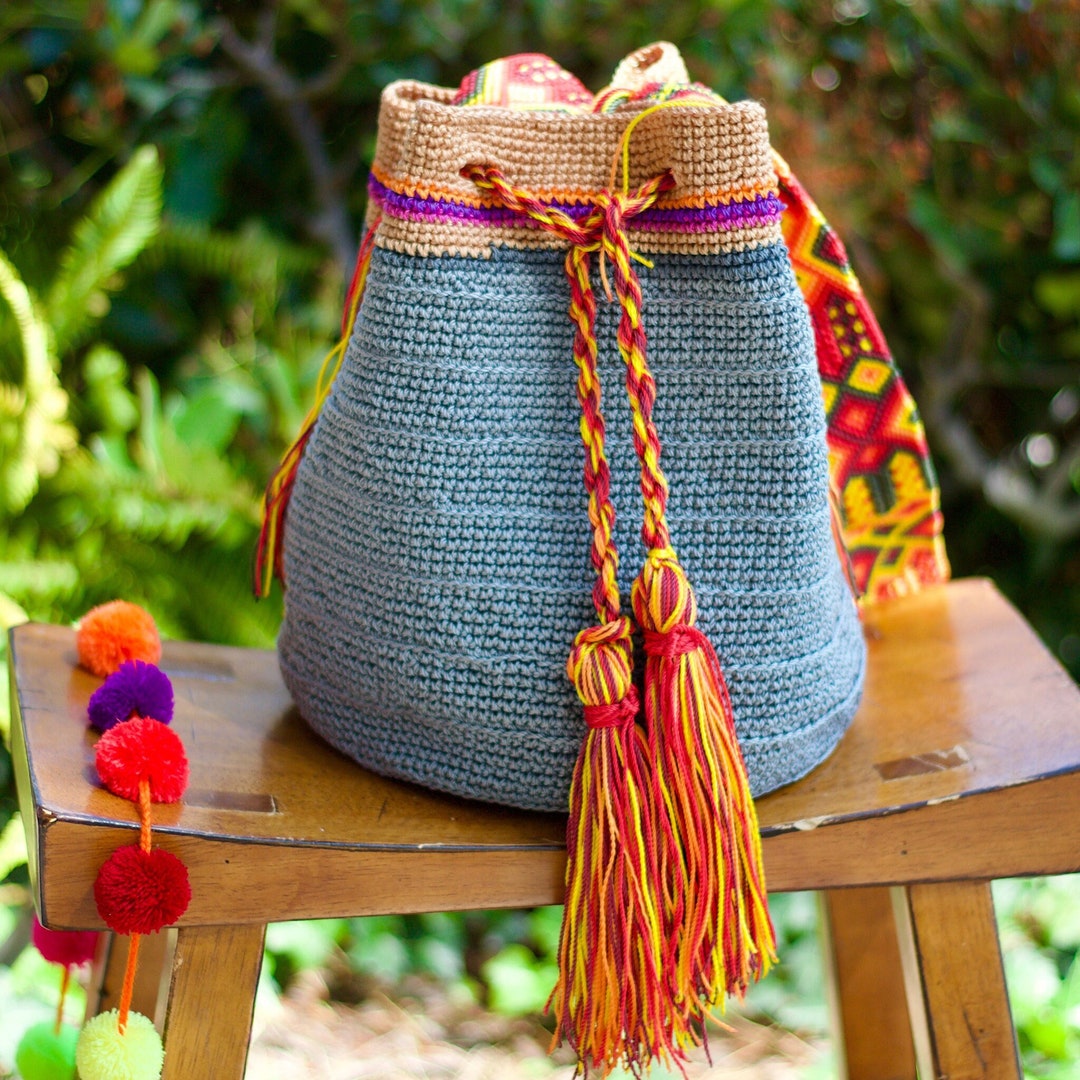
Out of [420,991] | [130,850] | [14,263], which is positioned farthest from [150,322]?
[130,850]

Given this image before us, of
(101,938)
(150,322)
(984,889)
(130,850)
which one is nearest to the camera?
(130,850)

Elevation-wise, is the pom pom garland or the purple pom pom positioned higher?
the purple pom pom

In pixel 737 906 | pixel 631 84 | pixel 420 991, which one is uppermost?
pixel 631 84

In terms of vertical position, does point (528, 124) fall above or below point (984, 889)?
above

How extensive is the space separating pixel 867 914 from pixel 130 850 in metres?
0.56

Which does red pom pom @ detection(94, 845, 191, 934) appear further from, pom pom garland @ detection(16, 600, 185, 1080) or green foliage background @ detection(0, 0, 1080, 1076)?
green foliage background @ detection(0, 0, 1080, 1076)

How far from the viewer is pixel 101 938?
0.79 m

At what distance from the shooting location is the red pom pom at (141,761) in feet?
1.75

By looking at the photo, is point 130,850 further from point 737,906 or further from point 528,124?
point 528,124

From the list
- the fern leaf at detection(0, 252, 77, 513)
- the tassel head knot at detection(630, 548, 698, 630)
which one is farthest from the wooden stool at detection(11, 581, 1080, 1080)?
the fern leaf at detection(0, 252, 77, 513)

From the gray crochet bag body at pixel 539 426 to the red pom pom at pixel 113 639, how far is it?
0.58 feet

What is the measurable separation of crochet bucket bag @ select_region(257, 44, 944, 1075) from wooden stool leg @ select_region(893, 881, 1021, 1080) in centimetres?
12

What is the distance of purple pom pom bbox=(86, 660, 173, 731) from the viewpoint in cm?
59

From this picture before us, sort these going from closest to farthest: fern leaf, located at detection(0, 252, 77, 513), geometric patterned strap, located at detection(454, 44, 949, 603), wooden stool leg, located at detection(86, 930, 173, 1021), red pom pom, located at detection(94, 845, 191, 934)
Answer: red pom pom, located at detection(94, 845, 191, 934), geometric patterned strap, located at detection(454, 44, 949, 603), wooden stool leg, located at detection(86, 930, 173, 1021), fern leaf, located at detection(0, 252, 77, 513)
